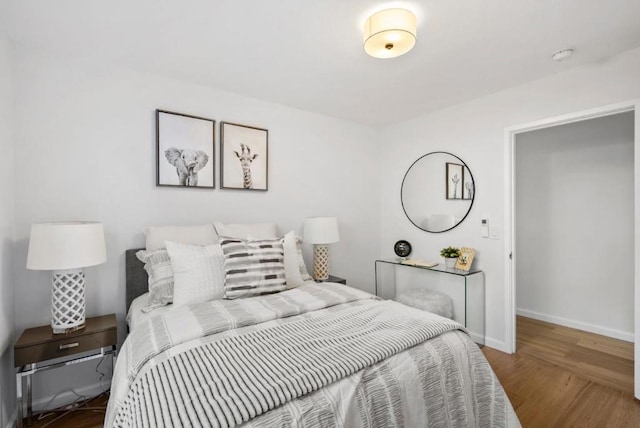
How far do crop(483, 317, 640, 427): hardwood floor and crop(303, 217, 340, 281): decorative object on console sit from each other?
5.51 feet

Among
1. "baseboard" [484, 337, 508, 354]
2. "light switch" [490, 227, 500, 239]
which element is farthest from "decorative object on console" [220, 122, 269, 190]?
"baseboard" [484, 337, 508, 354]

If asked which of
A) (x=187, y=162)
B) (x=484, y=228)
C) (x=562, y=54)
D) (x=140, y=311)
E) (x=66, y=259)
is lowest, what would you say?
(x=140, y=311)

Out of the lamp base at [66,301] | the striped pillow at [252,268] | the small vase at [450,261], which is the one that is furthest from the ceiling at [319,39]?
the small vase at [450,261]

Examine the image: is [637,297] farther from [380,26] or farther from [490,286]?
[380,26]

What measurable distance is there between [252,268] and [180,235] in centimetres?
69

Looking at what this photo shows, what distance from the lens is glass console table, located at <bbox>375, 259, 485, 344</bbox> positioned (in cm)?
294

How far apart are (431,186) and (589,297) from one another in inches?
81.1

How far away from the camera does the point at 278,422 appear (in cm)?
92

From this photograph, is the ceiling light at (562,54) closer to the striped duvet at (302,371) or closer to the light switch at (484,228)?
the light switch at (484,228)

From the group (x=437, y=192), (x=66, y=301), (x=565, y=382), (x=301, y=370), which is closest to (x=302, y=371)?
(x=301, y=370)

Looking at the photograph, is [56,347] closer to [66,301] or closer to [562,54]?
[66,301]

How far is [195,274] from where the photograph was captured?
197cm

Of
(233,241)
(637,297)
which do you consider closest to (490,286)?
(637,297)

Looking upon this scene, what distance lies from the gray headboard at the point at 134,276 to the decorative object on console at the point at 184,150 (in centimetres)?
60
